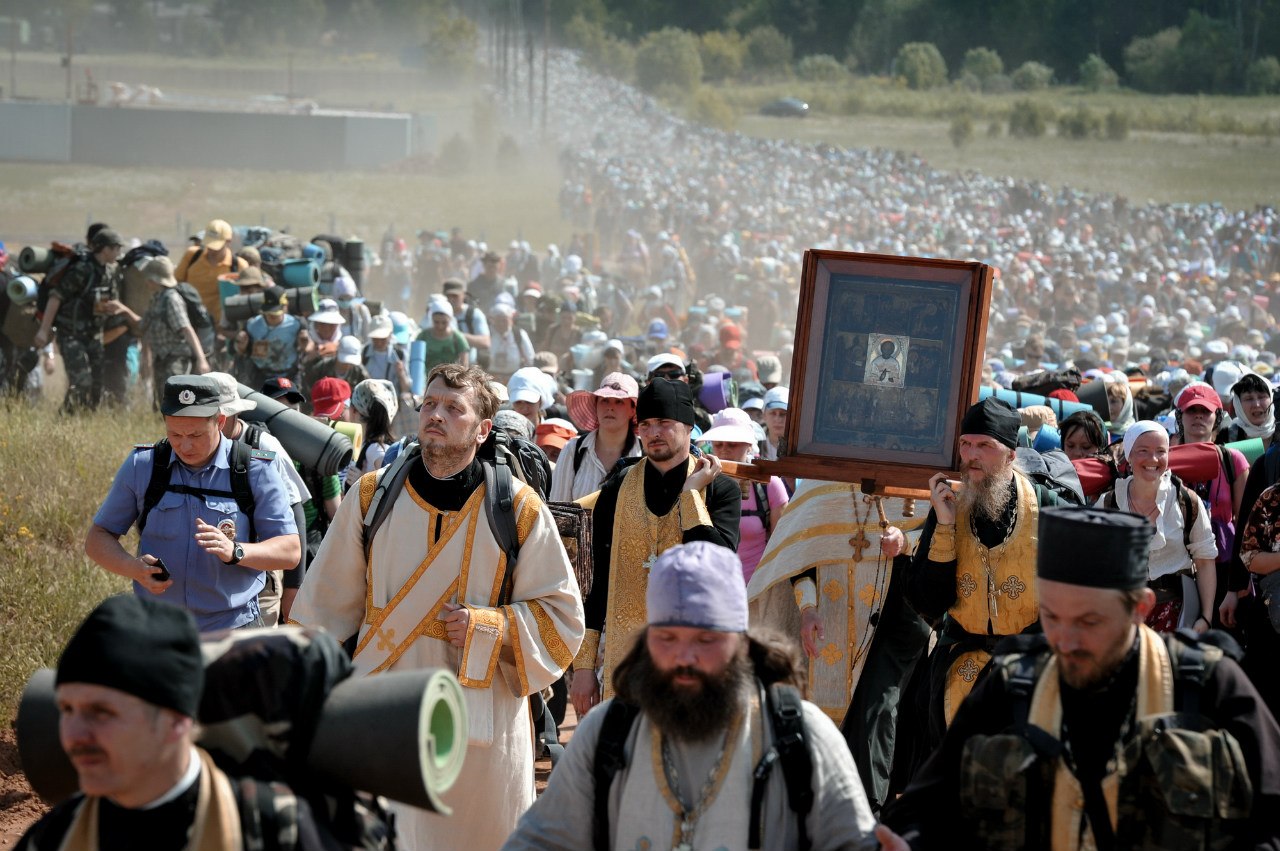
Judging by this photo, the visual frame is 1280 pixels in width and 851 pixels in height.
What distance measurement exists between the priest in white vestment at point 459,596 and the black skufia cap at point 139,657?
2.69 metres

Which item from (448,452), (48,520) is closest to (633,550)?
(448,452)

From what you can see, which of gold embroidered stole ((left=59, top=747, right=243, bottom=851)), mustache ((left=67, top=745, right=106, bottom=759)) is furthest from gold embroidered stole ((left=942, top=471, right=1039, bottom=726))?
mustache ((left=67, top=745, right=106, bottom=759))

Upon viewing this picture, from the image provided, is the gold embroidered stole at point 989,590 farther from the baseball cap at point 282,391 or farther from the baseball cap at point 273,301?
the baseball cap at point 273,301

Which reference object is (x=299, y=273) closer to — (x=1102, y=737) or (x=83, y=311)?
(x=83, y=311)

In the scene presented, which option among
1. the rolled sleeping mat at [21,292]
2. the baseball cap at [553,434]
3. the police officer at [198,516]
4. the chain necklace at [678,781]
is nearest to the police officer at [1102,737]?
the chain necklace at [678,781]

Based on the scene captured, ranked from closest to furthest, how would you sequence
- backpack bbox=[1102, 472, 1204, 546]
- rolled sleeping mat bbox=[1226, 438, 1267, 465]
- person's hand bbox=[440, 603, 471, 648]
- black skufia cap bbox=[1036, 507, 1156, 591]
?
black skufia cap bbox=[1036, 507, 1156, 591], person's hand bbox=[440, 603, 471, 648], backpack bbox=[1102, 472, 1204, 546], rolled sleeping mat bbox=[1226, 438, 1267, 465]

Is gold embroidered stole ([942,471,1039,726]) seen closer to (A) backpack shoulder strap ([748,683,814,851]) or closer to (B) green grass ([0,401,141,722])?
→ (A) backpack shoulder strap ([748,683,814,851])

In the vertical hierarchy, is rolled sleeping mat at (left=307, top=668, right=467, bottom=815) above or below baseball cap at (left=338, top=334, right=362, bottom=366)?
above

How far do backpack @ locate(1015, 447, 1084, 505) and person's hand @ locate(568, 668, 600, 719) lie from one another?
189 cm

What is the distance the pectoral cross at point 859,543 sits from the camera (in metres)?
7.17

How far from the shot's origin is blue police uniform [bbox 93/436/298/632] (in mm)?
6465

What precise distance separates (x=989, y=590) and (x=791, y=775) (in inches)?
91.0

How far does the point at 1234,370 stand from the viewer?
13664 mm

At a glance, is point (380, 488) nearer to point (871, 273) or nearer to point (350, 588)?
point (350, 588)
